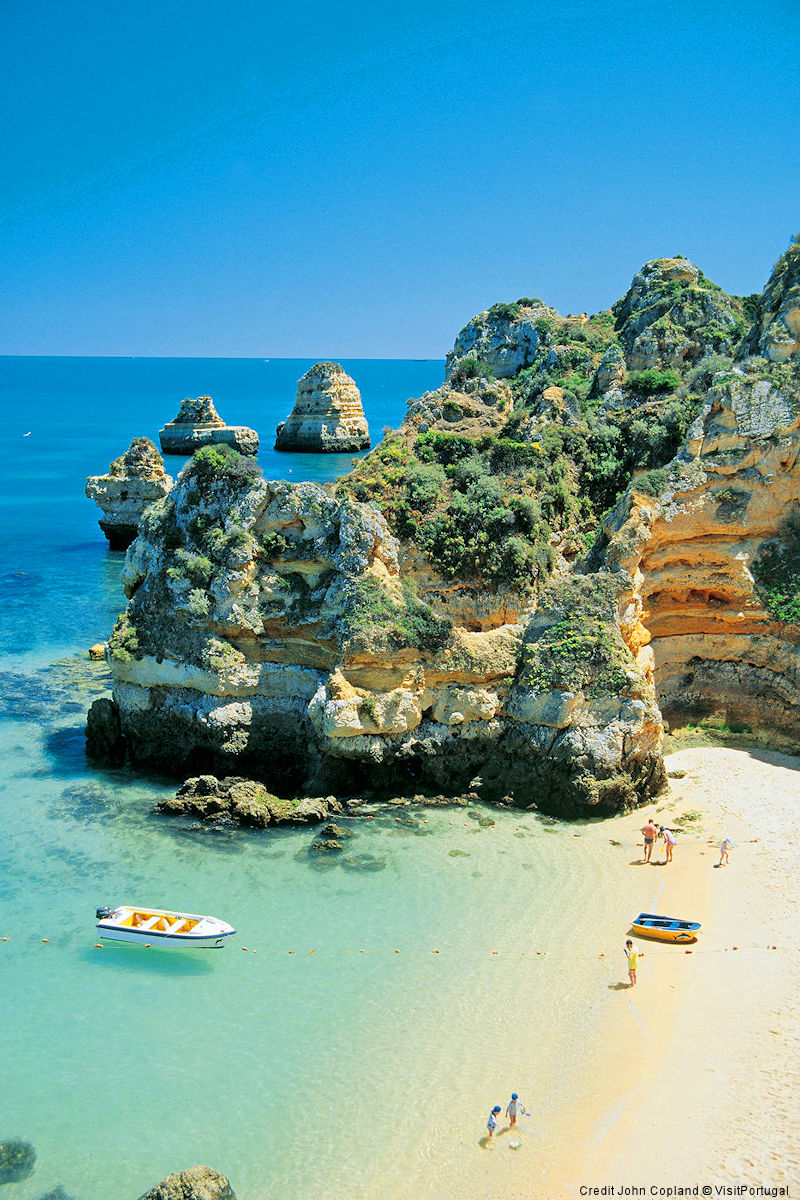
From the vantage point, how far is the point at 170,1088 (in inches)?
571

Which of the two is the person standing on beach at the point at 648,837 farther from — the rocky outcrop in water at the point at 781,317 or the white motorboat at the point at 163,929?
the rocky outcrop in water at the point at 781,317

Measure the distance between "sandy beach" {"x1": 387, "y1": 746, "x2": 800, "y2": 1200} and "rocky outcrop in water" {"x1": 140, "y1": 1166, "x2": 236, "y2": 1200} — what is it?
2.57 m

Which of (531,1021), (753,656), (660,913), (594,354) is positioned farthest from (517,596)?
(594,354)

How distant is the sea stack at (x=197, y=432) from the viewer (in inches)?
2972

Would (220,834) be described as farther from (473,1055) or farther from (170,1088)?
(473,1055)

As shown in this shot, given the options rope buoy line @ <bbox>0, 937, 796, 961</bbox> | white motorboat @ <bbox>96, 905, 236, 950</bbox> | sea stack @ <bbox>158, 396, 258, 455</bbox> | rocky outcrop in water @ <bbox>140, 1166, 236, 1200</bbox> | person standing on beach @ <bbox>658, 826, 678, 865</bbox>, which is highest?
sea stack @ <bbox>158, 396, 258, 455</bbox>

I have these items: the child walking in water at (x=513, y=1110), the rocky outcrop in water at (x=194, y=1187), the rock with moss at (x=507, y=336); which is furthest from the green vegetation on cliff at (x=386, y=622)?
the rock with moss at (x=507, y=336)

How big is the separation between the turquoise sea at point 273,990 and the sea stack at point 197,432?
52.6 meters

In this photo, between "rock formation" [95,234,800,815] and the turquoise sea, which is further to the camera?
"rock formation" [95,234,800,815]

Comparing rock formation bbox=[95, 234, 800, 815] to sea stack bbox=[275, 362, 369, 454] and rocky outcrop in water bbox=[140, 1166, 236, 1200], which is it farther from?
sea stack bbox=[275, 362, 369, 454]

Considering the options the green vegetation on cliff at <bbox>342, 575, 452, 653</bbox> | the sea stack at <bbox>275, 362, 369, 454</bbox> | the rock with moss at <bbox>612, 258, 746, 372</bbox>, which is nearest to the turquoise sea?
the green vegetation on cliff at <bbox>342, 575, 452, 653</bbox>

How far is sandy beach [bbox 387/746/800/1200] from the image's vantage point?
41.1ft

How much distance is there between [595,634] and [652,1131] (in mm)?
12078

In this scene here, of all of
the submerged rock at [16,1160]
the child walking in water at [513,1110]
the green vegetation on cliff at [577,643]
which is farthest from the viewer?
the green vegetation on cliff at [577,643]
